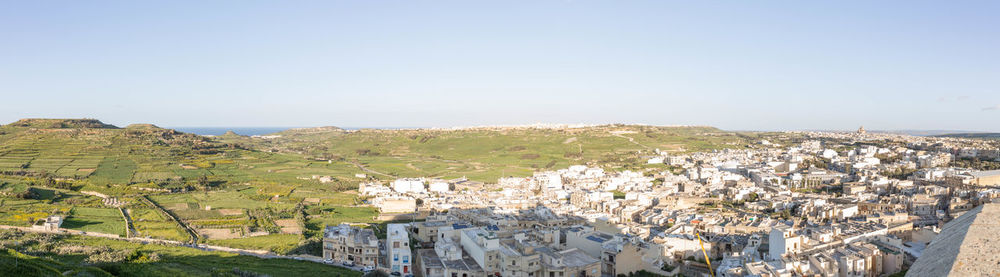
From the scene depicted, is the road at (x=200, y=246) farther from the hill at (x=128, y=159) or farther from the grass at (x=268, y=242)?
the hill at (x=128, y=159)

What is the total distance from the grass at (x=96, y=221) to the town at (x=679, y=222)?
10445 millimetres

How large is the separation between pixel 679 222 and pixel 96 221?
25.8 meters

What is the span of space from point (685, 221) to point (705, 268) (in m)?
6.66

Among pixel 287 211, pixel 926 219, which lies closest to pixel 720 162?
pixel 926 219

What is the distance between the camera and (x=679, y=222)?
78.0 ft

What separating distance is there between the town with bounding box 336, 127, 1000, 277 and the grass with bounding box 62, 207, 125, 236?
10.4 meters

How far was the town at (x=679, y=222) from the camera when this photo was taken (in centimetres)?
1638

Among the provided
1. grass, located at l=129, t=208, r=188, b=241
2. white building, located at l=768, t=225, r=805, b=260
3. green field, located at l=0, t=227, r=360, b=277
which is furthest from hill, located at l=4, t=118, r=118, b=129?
white building, located at l=768, t=225, r=805, b=260

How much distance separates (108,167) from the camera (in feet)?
128

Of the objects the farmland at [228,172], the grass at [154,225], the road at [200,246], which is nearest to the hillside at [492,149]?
the farmland at [228,172]

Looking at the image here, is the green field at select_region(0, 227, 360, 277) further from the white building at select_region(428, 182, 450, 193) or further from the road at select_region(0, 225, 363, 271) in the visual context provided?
the white building at select_region(428, 182, 450, 193)

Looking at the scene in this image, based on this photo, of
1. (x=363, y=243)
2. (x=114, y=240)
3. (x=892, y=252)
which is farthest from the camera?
(x=114, y=240)

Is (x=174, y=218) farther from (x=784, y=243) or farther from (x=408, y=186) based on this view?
(x=784, y=243)

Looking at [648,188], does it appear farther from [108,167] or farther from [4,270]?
[108,167]
